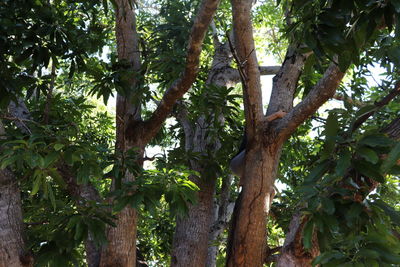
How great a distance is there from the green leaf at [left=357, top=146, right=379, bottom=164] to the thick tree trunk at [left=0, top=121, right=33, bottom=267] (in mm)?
2072

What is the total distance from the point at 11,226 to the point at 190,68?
1.47 m

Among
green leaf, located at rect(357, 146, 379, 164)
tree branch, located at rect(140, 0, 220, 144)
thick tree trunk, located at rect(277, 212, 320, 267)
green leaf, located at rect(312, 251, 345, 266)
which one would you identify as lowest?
green leaf, located at rect(312, 251, 345, 266)

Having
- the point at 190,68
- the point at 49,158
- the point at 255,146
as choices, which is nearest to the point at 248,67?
the point at 190,68

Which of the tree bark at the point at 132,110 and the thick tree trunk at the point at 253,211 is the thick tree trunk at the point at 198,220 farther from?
the thick tree trunk at the point at 253,211

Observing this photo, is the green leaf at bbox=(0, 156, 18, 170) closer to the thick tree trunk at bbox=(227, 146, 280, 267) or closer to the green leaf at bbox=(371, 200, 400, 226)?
the thick tree trunk at bbox=(227, 146, 280, 267)

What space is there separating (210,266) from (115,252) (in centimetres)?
173

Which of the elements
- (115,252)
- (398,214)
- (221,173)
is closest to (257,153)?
(221,173)

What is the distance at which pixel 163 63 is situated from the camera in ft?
14.6

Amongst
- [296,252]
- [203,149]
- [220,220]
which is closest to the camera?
[296,252]

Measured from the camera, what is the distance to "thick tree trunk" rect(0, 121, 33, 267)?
3.20 m

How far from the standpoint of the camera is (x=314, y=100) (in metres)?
3.49

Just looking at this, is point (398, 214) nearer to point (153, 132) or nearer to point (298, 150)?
point (153, 132)

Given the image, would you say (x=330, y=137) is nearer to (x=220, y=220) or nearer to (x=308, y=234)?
(x=308, y=234)

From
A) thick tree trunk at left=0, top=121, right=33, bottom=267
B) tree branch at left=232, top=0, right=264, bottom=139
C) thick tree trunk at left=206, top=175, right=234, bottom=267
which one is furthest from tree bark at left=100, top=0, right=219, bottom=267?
thick tree trunk at left=206, top=175, right=234, bottom=267
